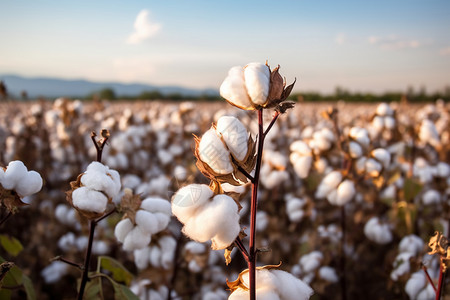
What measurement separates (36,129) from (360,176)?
4561mm

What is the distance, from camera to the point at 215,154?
2.77 feet

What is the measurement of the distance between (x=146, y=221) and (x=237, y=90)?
61 centimetres

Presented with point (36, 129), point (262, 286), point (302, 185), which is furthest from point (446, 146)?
point (36, 129)

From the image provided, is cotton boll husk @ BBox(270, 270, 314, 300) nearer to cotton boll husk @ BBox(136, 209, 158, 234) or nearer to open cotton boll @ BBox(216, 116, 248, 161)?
open cotton boll @ BBox(216, 116, 248, 161)

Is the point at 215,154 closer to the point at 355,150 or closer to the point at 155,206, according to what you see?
the point at 155,206

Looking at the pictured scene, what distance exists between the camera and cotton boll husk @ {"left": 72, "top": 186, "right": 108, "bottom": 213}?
1.08m

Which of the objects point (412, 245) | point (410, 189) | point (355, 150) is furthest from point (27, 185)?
point (410, 189)

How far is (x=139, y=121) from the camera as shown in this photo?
5.84 m

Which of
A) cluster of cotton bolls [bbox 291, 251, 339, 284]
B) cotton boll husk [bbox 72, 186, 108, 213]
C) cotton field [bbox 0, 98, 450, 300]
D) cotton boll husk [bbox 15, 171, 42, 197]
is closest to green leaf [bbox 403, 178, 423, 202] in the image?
cotton field [bbox 0, 98, 450, 300]

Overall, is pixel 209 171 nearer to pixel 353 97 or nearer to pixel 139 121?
pixel 139 121

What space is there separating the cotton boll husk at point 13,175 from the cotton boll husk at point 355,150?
169 cm

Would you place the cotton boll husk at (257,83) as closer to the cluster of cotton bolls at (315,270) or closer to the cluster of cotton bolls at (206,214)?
the cluster of cotton bolls at (206,214)

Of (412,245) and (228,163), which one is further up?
(228,163)

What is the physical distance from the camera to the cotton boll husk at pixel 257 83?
0.87 meters
